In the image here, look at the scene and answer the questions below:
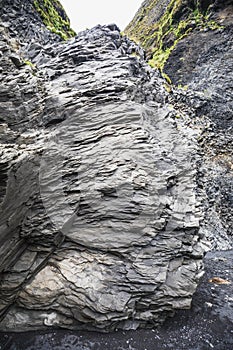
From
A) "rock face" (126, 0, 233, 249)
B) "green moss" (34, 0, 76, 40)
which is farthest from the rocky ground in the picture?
"green moss" (34, 0, 76, 40)

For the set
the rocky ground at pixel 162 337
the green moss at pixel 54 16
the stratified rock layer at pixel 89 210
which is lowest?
the rocky ground at pixel 162 337

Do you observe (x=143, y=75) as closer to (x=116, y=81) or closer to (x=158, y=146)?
(x=116, y=81)

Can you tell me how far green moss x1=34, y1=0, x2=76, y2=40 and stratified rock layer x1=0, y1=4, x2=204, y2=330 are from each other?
489 inches

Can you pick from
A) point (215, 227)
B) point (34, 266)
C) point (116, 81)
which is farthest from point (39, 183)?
point (215, 227)

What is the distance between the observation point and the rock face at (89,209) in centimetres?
934

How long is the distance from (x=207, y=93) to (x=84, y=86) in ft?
72.0

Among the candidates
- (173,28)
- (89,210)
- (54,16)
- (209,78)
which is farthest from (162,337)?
(173,28)

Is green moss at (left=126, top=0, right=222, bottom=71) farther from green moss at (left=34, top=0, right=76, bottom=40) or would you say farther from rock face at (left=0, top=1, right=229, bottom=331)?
rock face at (left=0, top=1, right=229, bottom=331)

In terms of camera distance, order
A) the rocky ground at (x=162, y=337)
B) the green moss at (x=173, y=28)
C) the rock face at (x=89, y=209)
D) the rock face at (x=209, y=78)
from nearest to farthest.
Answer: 1. the rocky ground at (x=162, y=337)
2. the rock face at (x=89, y=209)
3. the rock face at (x=209, y=78)
4. the green moss at (x=173, y=28)

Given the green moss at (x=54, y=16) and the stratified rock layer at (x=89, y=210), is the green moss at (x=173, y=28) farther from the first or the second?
the stratified rock layer at (x=89, y=210)

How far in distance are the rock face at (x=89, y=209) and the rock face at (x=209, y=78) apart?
733cm

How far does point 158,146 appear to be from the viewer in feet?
43.3

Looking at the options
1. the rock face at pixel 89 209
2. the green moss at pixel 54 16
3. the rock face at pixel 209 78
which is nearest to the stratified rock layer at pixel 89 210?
the rock face at pixel 89 209

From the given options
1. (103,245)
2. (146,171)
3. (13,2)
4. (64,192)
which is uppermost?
(13,2)
